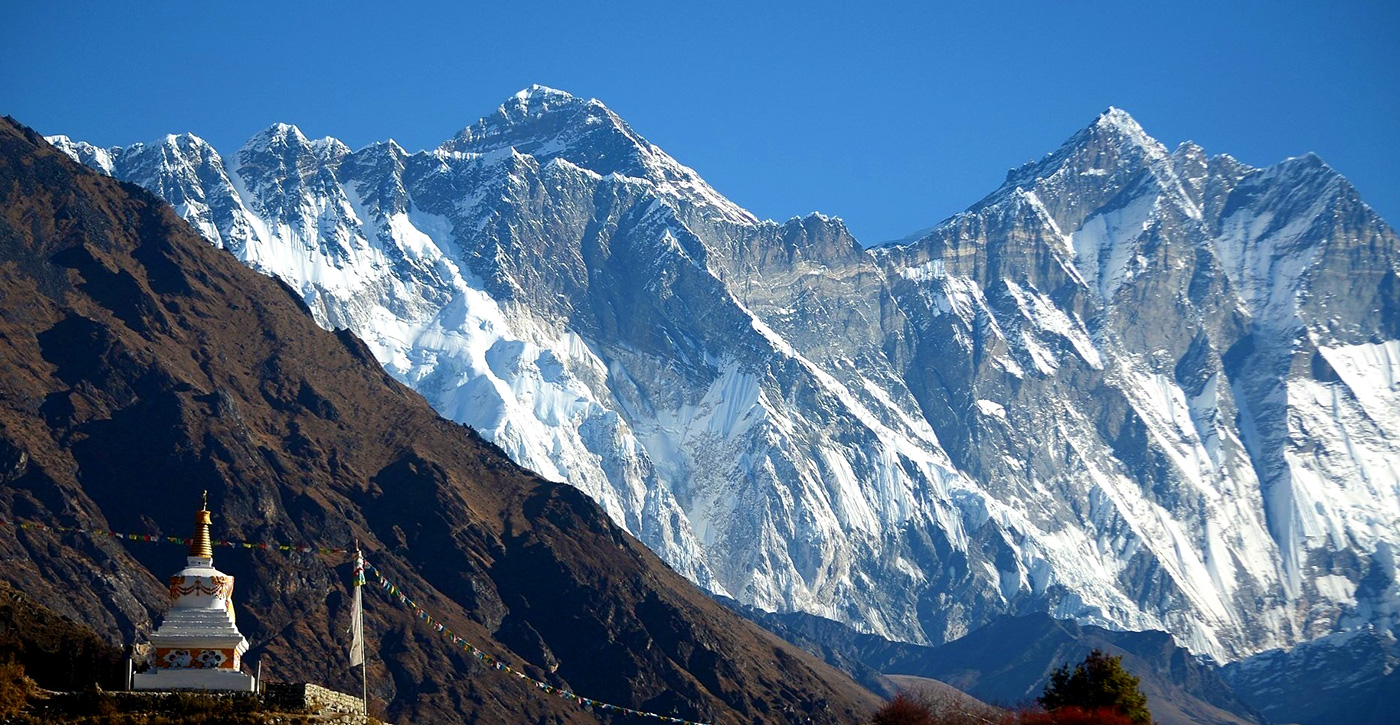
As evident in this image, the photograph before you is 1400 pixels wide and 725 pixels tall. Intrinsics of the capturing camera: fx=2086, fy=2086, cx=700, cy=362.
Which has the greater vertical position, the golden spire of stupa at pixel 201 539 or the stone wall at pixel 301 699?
the golden spire of stupa at pixel 201 539

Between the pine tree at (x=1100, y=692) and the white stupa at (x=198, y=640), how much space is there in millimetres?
55870

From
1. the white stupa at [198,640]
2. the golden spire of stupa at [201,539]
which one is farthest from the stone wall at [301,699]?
the golden spire of stupa at [201,539]

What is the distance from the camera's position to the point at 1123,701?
118 meters

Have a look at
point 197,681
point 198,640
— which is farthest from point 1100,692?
point 197,681

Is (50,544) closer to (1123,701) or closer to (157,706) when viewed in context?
(1123,701)

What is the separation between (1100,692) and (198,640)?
6001 centimetres

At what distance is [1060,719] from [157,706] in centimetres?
5436

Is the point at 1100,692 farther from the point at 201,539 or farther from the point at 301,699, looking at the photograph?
the point at 301,699

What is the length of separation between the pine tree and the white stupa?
55870 mm

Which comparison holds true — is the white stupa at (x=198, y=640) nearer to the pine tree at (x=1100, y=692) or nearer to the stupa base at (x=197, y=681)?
the stupa base at (x=197, y=681)

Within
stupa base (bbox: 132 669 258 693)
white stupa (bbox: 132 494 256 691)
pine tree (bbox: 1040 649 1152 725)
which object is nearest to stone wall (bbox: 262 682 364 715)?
stupa base (bbox: 132 669 258 693)

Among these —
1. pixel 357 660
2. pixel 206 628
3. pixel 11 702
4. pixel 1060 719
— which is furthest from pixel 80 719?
pixel 1060 719

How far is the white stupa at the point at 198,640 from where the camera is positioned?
72.5 metres

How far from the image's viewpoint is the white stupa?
72.5 meters
